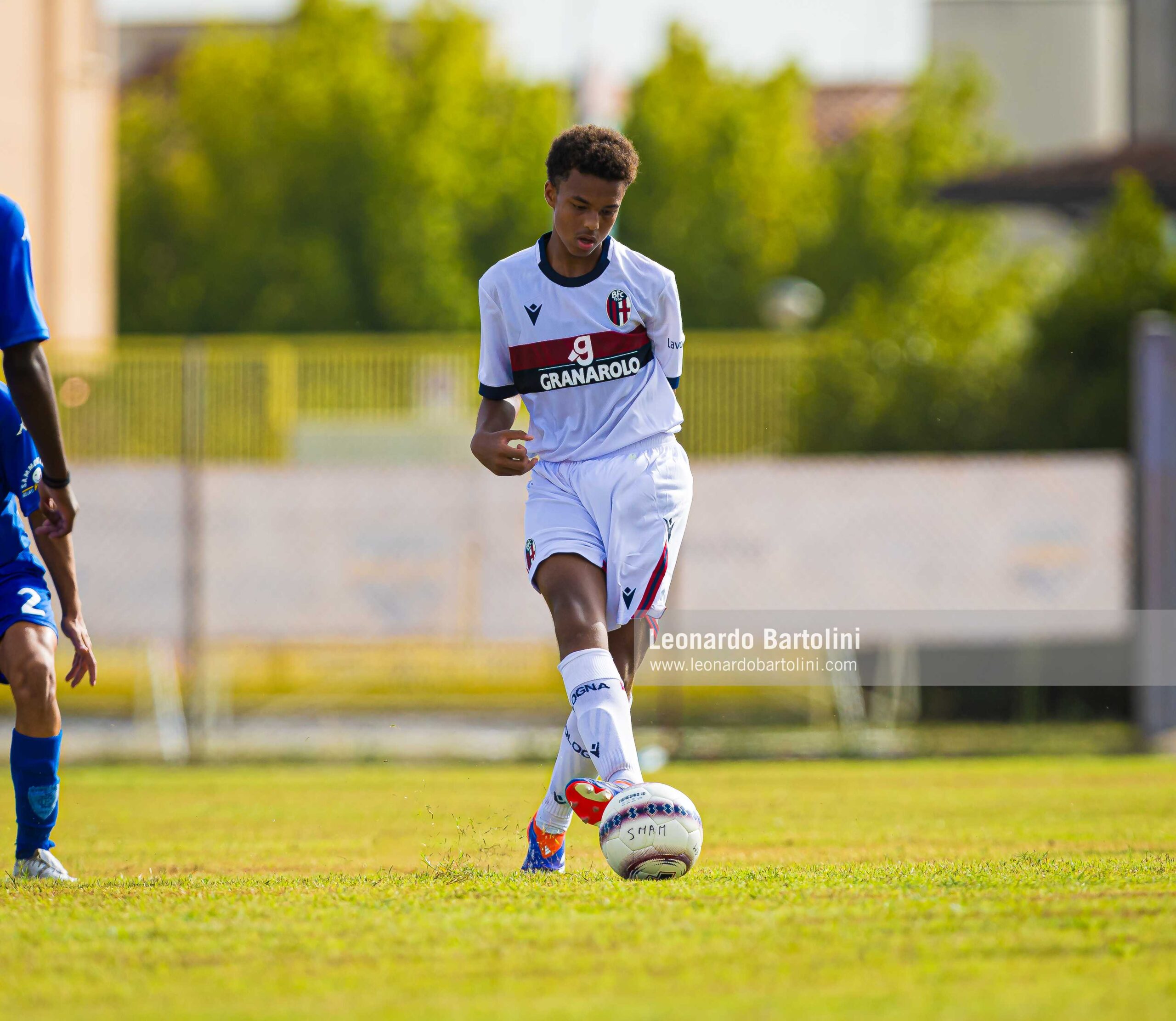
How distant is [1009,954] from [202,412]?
1026 cm

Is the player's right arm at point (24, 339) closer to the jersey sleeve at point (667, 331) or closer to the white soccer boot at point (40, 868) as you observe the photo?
the white soccer boot at point (40, 868)

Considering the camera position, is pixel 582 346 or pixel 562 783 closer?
pixel 582 346

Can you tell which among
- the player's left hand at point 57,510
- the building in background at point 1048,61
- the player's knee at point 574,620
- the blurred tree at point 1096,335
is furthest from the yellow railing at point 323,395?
the building in background at point 1048,61

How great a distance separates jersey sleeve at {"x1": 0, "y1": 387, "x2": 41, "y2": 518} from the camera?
5695mm

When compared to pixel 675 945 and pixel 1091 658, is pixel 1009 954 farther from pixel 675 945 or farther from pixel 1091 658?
pixel 1091 658

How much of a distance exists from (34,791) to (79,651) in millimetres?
472

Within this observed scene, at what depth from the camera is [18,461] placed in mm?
5707

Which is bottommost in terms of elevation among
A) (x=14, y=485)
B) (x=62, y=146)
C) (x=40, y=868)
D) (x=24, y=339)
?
(x=40, y=868)

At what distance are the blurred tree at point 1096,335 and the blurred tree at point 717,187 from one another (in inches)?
836

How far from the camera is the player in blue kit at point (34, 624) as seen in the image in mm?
5543

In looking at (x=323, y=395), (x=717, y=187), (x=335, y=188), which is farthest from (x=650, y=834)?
(x=335, y=188)

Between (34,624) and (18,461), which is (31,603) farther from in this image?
(18,461)

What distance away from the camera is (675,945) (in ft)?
12.4

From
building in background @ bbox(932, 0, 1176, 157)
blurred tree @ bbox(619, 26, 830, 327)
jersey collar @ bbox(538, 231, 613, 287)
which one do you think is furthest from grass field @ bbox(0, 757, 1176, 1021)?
building in background @ bbox(932, 0, 1176, 157)
